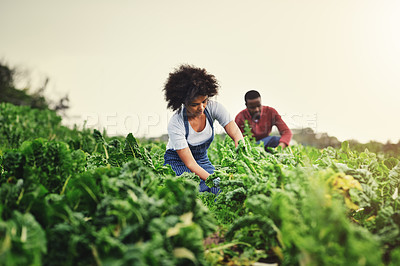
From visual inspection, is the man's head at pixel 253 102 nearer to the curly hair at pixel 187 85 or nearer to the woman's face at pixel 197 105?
the curly hair at pixel 187 85

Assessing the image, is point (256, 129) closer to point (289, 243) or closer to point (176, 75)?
point (176, 75)

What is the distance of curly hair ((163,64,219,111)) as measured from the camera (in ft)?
12.6

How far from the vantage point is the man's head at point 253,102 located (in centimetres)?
719

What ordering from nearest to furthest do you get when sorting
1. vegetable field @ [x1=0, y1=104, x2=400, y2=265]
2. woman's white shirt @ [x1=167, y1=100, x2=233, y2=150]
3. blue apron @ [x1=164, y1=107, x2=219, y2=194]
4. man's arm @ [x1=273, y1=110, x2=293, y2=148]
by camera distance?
1. vegetable field @ [x1=0, y1=104, x2=400, y2=265]
2. woman's white shirt @ [x1=167, y1=100, x2=233, y2=150]
3. blue apron @ [x1=164, y1=107, x2=219, y2=194]
4. man's arm @ [x1=273, y1=110, x2=293, y2=148]

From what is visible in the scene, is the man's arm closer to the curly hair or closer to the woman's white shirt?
the woman's white shirt

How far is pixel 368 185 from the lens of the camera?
248cm

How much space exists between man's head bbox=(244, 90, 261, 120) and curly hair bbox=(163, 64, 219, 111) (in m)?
3.18

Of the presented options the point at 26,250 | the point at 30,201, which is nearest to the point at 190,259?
the point at 26,250

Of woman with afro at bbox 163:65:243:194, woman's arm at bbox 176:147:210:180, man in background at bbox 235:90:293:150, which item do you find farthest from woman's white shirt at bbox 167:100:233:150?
man in background at bbox 235:90:293:150

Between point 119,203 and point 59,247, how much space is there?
0.40 m

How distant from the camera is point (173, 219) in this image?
66.4 inches

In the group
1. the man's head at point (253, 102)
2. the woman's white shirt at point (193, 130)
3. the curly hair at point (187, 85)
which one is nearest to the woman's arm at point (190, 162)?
the woman's white shirt at point (193, 130)

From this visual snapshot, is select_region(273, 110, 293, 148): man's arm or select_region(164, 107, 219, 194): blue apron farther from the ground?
select_region(273, 110, 293, 148): man's arm

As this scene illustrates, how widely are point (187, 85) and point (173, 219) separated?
249 centimetres
